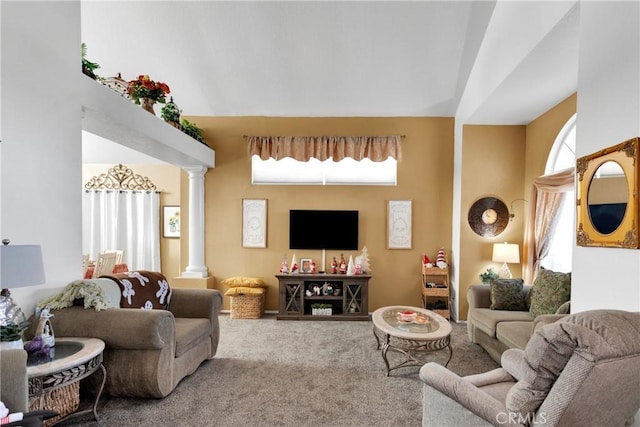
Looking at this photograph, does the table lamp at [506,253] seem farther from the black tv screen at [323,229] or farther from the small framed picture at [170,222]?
the small framed picture at [170,222]

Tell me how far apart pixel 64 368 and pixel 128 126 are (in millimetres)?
2020

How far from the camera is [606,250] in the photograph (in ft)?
6.14

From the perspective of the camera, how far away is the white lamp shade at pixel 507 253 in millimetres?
4008

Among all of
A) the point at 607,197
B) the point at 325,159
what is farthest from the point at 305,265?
the point at 607,197

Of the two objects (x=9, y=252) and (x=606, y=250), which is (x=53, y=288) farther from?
(x=606, y=250)

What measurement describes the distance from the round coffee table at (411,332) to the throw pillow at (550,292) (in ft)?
2.98

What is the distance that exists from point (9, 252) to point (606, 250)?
11.2ft

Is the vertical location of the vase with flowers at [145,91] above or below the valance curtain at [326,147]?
above

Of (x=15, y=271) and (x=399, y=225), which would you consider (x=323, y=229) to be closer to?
(x=399, y=225)

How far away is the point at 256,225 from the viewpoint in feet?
15.8

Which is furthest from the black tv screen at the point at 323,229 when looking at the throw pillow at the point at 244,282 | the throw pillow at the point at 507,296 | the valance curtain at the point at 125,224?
the valance curtain at the point at 125,224

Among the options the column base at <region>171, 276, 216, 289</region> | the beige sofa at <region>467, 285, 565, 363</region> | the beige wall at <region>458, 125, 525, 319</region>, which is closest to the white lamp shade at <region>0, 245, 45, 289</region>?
the column base at <region>171, 276, 216, 289</region>

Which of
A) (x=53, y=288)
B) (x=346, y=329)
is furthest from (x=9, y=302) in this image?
(x=346, y=329)

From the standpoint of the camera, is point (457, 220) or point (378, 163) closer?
point (457, 220)
